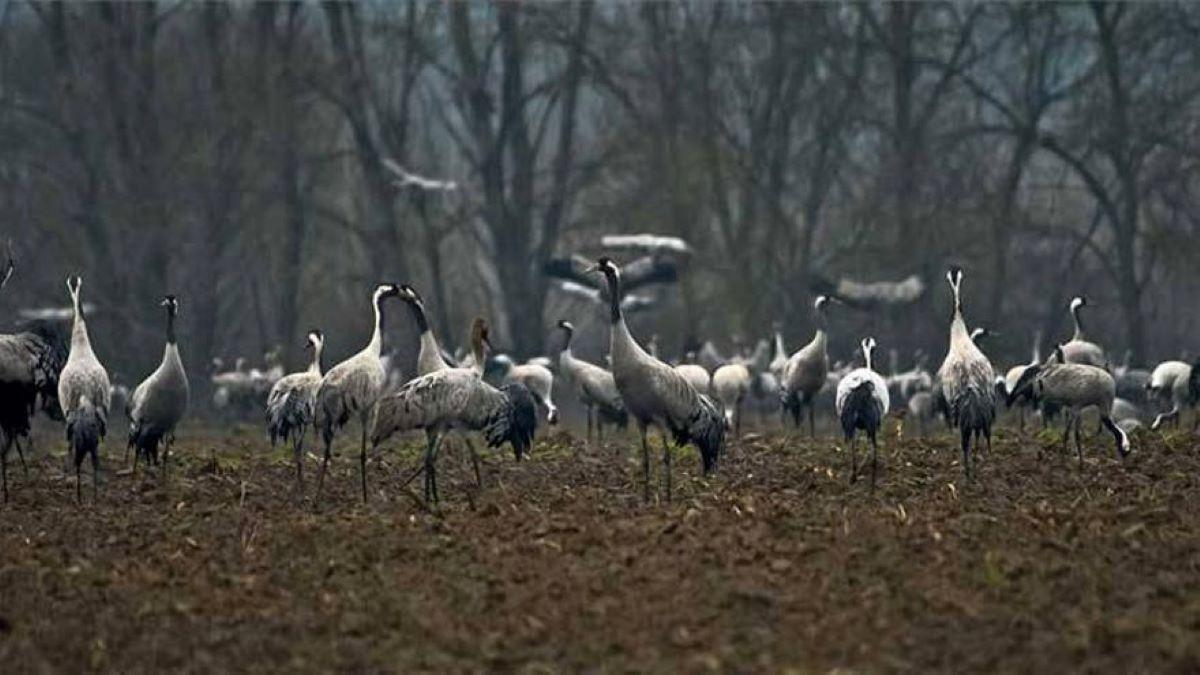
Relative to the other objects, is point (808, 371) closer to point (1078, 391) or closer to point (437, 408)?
point (1078, 391)

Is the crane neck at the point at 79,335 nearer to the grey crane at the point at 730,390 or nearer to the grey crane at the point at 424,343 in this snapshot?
the grey crane at the point at 424,343

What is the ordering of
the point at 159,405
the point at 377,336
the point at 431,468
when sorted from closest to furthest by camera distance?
the point at 431,468 < the point at 377,336 < the point at 159,405

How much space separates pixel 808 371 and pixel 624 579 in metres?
11.0

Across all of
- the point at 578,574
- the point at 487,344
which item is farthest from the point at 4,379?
the point at 578,574

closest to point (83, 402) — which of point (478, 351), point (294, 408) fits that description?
point (294, 408)

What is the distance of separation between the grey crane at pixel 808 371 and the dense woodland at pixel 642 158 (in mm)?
15308

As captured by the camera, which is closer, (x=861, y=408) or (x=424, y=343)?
(x=861, y=408)

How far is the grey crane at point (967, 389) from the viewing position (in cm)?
1581

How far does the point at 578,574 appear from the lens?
36.3ft

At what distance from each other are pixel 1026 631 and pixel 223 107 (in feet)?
106

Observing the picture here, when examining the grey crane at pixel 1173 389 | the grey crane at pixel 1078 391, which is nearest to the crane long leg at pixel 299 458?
the grey crane at pixel 1078 391

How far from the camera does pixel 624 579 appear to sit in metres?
10.9

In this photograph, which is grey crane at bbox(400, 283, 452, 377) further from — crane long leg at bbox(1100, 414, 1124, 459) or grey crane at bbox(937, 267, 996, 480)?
crane long leg at bbox(1100, 414, 1124, 459)

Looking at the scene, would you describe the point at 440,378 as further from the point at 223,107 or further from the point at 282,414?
the point at 223,107
